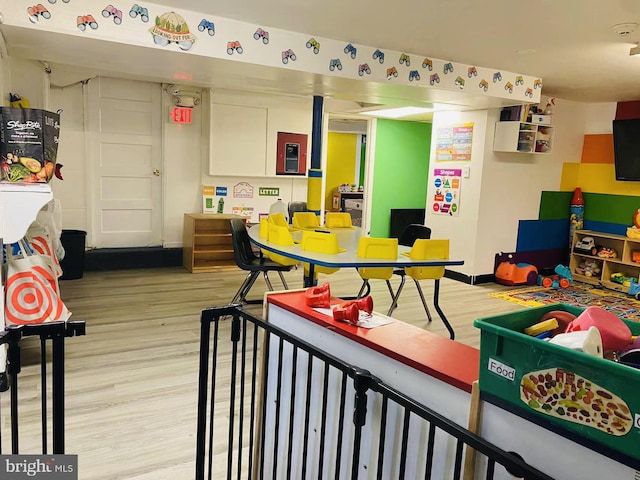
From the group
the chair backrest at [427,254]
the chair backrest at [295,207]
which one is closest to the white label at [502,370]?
the chair backrest at [427,254]

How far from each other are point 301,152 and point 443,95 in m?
2.70

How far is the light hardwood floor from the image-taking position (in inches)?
96.3

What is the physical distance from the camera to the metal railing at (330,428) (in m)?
1.21

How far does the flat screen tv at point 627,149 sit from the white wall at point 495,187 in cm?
68

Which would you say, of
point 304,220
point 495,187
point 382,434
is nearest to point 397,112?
point 495,187

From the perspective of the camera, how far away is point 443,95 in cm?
512

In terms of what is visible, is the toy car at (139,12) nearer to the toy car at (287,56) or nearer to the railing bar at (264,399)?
the toy car at (287,56)

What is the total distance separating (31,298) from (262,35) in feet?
8.36

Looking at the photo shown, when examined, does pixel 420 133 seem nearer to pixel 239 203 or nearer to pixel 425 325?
pixel 239 203

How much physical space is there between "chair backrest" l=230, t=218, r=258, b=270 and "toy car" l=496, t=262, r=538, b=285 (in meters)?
3.54

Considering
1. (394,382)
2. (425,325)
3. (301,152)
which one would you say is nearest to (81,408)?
(394,382)

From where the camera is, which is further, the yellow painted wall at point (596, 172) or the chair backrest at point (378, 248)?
the yellow painted wall at point (596, 172)

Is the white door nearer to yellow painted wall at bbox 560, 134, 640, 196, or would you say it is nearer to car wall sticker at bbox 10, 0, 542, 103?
car wall sticker at bbox 10, 0, 542, 103

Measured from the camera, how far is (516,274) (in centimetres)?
651
